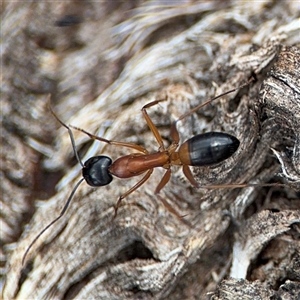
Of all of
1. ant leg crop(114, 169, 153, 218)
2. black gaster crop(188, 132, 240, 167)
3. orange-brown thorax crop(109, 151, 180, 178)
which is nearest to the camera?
black gaster crop(188, 132, 240, 167)

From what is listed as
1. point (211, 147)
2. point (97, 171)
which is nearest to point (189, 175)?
point (211, 147)

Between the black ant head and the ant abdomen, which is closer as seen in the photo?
the ant abdomen

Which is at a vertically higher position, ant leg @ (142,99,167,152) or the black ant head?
ant leg @ (142,99,167,152)

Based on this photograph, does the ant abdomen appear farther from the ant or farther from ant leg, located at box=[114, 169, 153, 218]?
ant leg, located at box=[114, 169, 153, 218]

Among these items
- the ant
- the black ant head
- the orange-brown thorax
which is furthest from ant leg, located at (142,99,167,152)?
the black ant head

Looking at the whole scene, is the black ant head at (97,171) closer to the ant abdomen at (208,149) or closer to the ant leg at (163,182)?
the ant leg at (163,182)

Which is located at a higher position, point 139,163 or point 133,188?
point 139,163

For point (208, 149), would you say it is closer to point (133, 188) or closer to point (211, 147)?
point (211, 147)

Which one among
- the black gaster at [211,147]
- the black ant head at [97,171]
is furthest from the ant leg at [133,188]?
the black gaster at [211,147]
